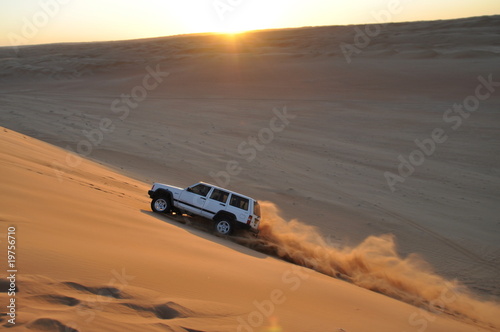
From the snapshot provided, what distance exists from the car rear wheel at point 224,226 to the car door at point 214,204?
0.29 m

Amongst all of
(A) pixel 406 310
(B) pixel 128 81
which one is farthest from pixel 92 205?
(B) pixel 128 81

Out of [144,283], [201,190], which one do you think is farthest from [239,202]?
[144,283]

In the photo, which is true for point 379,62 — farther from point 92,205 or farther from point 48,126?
point 92,205

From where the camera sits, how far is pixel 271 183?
18156mm

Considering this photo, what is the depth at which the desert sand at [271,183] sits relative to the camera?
5.33 meters

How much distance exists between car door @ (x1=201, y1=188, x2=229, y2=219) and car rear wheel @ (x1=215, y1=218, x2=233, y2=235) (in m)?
0.29

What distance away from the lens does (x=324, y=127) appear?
88.0 ft

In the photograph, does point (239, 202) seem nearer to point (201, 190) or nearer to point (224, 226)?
point (224, 226)

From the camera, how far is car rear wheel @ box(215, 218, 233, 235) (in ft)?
37.5

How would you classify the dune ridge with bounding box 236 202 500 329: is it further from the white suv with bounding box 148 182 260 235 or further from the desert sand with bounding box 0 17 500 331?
the white suv with bounding box 148 182 260 235

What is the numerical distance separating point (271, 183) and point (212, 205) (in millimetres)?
6718

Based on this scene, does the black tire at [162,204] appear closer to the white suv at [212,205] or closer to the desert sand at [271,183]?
the white suv at [212,205]

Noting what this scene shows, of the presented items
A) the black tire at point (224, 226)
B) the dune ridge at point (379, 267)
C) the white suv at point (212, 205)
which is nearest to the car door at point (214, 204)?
the white suv at point (212, 205)

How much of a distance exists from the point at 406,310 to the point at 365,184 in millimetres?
11632
